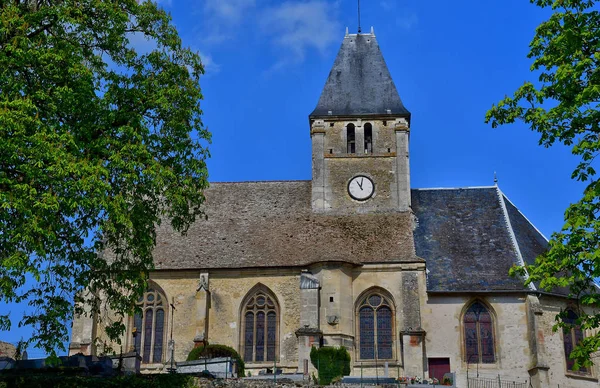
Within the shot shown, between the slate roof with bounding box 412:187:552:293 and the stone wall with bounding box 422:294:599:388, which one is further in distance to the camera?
the slate roof with bounding box 412:187:552:293

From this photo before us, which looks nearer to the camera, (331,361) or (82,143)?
(82,143)

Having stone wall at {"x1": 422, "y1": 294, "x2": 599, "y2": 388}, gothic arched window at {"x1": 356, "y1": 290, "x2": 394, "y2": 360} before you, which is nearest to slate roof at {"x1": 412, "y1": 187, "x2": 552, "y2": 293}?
stone wall at {"x1": 422, "y1": 294, "x2": 599, "y2": 388}

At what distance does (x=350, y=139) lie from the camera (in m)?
36.3

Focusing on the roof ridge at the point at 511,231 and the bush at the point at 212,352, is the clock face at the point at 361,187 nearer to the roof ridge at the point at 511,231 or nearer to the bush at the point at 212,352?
the roof ridge at the point at 511,231

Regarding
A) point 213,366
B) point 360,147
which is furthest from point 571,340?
point 213,366

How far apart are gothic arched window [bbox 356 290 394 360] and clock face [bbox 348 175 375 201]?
4886 millimetres

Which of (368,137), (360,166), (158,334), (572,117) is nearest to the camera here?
(572,117)

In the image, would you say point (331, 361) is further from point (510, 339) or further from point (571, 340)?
point (571, 340)

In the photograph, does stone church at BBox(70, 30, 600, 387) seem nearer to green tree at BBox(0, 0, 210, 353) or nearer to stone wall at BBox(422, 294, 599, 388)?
stone wall at BBox(422, 294, 599, 388)

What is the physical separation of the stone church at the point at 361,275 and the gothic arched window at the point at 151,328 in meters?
0.05

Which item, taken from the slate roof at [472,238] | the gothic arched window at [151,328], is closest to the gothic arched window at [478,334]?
the slate roof at [472,238]

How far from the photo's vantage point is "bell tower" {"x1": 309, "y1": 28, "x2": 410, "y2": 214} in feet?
114

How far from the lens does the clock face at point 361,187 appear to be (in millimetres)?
34875

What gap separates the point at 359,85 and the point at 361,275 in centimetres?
1012
